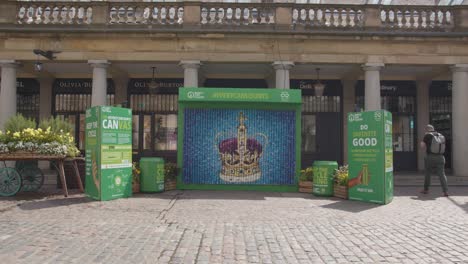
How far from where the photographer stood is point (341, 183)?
10.6m

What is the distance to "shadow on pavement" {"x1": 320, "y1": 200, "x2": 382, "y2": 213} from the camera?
29.0ft

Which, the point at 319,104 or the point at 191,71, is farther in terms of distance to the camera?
the point at 319,104

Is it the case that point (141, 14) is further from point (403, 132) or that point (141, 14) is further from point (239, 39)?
point (403, 132)

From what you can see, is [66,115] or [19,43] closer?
[19,43]

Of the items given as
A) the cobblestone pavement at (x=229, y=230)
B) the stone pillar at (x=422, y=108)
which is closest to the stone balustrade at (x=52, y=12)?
the cobblestone pavement at (x=229, y=230)

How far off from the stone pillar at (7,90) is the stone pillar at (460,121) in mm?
14831

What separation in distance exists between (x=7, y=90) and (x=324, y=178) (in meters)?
10.8

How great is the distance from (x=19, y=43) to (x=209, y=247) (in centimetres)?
1225

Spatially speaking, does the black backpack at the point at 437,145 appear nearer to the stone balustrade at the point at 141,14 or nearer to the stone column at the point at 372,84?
the stone column at the point at 372,84

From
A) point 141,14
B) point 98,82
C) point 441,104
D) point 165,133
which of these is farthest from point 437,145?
point 165,133

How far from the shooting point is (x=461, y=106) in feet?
48.9

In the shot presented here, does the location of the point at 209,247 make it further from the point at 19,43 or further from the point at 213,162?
the point at 19,43

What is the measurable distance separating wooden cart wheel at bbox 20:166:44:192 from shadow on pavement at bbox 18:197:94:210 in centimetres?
129

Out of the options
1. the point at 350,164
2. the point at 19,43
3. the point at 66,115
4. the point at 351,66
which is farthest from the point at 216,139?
the point at 66,115
